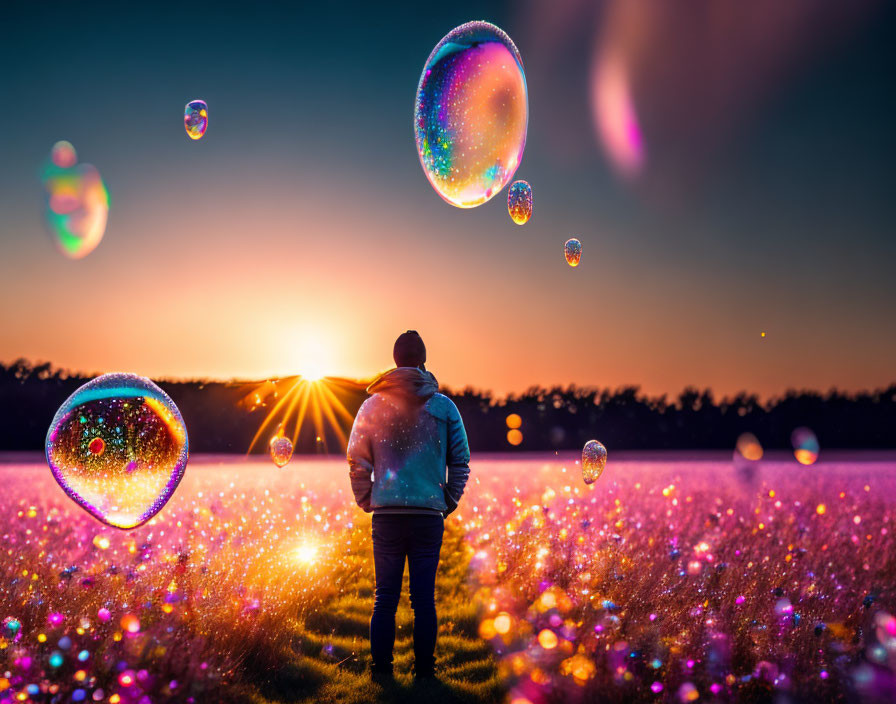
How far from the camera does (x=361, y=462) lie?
5.30m

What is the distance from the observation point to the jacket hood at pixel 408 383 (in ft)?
17.3

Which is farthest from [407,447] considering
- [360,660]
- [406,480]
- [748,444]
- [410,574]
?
[748,444]

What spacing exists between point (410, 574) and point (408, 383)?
1398mm

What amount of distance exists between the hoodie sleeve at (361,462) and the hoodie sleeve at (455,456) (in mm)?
586

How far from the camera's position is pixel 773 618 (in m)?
5.77

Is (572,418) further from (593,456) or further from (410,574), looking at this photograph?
(410,574)

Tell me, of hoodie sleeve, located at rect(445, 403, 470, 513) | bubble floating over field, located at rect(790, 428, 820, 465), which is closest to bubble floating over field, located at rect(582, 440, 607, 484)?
hoodie sleeve, located at rect(445, 403, 470, 513)

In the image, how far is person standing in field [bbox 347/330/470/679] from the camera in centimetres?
518

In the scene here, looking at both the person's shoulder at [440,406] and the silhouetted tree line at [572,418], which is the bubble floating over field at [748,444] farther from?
the person's shoulder at [440,406]

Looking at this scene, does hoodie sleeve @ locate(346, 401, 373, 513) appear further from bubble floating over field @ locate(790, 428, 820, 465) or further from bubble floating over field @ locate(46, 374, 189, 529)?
bubble floating over field @ locate(790, 428, 820, 465)

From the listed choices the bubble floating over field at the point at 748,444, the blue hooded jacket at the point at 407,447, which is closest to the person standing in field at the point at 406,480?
the blue hooded jacket at the point at 407,447

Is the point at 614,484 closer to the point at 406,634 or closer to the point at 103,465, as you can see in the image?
the point at 406,634

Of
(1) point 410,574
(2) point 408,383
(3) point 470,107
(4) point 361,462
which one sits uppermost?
(3) point 470,107

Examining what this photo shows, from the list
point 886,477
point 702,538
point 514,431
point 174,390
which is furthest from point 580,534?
point 174,390
